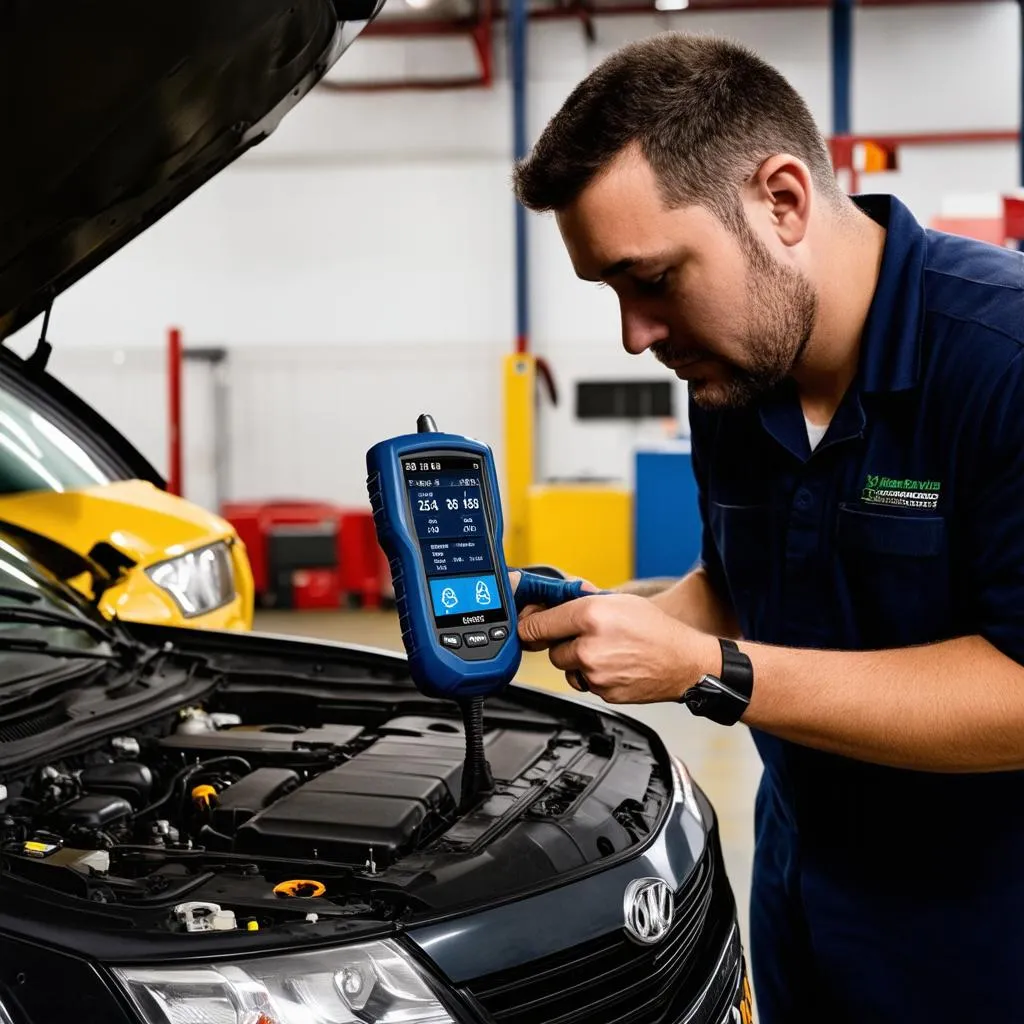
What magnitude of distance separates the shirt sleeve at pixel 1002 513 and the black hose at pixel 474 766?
1.96 ft

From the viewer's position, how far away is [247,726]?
2.10 m

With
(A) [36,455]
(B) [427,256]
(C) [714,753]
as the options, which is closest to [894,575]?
(A) [36,455]

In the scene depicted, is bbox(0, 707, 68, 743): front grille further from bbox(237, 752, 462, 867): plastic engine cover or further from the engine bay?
bbox(237, 752, 462, 867): plastic engine cover

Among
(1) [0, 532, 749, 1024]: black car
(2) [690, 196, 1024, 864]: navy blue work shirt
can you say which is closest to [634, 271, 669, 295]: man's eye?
(2) [690, 196, 1024, 864]: navy blue work shirt

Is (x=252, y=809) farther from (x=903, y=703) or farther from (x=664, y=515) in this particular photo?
(x=664, y=515)

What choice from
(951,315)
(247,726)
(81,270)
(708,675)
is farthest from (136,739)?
(951,315)

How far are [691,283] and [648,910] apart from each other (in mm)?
713

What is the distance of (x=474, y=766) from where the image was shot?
1557mm

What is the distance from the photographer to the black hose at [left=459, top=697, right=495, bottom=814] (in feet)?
4.86

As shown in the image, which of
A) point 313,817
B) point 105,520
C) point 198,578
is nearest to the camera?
point 313,817

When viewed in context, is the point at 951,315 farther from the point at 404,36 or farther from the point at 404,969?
the point at 404,36

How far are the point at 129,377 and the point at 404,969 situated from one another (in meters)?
8.45

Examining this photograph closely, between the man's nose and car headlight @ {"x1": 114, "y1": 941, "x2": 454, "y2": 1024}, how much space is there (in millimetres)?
695

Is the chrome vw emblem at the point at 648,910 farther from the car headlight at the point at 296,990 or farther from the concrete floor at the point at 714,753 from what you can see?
the concrete floor at the point at 714,753
